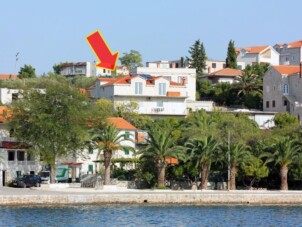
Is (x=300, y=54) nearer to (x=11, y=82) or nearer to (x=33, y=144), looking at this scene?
(x=11, y=82)

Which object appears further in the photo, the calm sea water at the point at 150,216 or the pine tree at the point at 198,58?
the pine tree at the point at 198,58

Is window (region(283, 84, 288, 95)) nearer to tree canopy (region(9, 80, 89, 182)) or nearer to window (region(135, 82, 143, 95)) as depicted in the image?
window (region(135, 82, 143, 95))

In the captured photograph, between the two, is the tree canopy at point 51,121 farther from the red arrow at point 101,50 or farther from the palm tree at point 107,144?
the red arrow at point 101,50

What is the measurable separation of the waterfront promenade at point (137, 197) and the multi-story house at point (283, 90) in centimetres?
4386

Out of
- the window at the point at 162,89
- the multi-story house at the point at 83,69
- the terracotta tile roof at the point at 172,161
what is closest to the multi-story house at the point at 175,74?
the window at the point at 162,89

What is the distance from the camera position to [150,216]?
208 ft

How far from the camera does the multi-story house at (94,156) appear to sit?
292 feet

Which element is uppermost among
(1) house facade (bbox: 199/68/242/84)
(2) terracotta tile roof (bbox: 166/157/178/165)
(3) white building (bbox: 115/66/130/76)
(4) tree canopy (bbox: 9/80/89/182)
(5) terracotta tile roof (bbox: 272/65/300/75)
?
(3) white building (bbox: 115/66/130/76)

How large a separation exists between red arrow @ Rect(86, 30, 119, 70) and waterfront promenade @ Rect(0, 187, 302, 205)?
167 ft

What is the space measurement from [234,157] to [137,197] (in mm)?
11954

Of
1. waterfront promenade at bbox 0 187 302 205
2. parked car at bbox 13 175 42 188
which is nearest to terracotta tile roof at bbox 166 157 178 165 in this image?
waterfront promenade at bbox 0 187 302 205

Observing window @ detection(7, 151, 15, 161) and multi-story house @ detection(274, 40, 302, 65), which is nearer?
window @ detection(7, 151, 15, 161)

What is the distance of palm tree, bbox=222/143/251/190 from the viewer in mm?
79375

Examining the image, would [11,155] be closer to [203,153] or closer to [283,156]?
[203,153]
